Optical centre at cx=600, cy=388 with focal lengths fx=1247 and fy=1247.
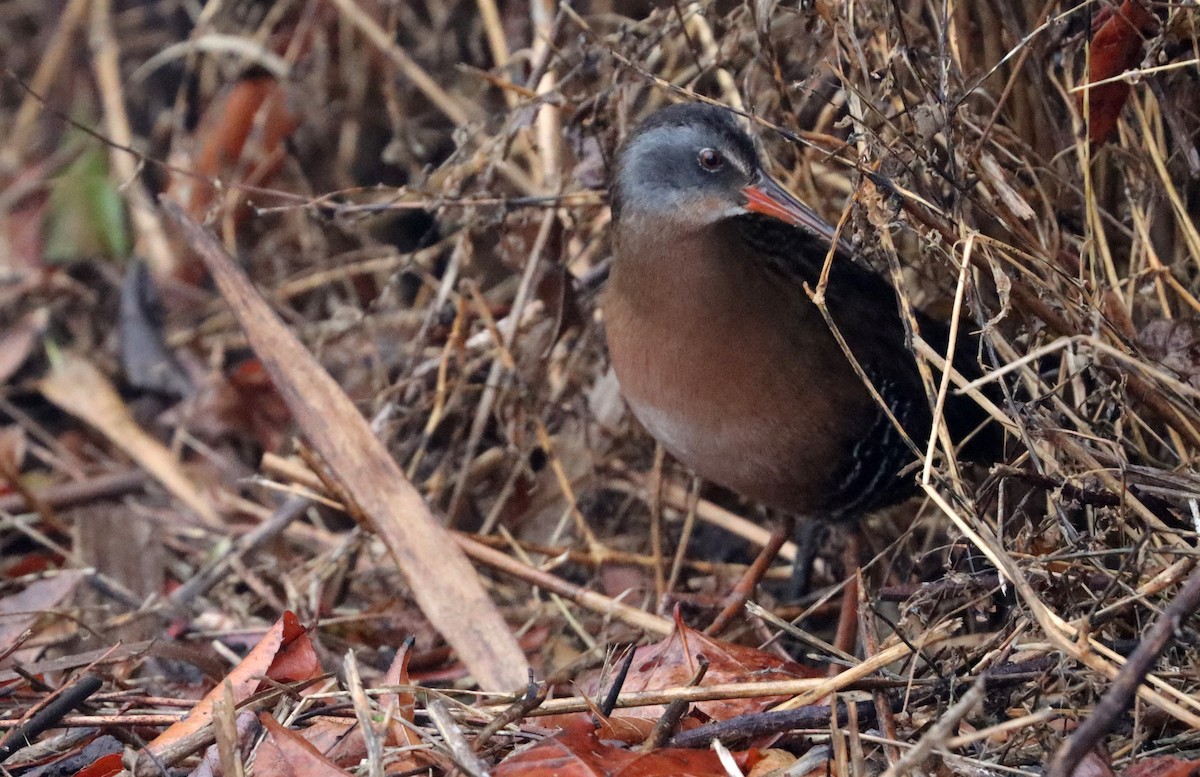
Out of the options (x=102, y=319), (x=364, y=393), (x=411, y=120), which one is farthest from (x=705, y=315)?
(x=102, y=319)

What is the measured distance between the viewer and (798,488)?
232 centimetres

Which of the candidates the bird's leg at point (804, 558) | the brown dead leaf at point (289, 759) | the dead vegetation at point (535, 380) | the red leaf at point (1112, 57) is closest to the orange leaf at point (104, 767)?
the dead vegetation at point (535, 380)

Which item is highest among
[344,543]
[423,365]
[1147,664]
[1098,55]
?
[1098,55]

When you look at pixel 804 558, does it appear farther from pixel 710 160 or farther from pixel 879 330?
pixel 710 160

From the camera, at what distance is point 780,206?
7.10 feet

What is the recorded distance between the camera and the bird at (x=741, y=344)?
2.24m

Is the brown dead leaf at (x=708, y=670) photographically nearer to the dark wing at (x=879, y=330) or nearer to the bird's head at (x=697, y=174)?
the dark wing at (x=879, y=330)

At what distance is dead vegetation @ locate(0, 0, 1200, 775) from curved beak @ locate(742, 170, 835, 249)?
0.40 feet

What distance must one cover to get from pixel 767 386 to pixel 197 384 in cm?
190

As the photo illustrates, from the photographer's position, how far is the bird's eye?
2225 mm

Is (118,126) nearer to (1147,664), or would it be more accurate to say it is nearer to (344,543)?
(344,543)

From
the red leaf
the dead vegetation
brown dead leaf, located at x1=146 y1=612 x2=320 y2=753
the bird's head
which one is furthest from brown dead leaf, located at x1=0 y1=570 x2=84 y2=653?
the red leaf

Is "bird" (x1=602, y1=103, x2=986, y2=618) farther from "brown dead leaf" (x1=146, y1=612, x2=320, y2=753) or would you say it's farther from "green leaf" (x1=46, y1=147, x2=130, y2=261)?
"green leaf" (x1=46, y1=147, x2=130, y2=261)

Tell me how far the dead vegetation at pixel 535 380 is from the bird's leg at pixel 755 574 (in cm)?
9
